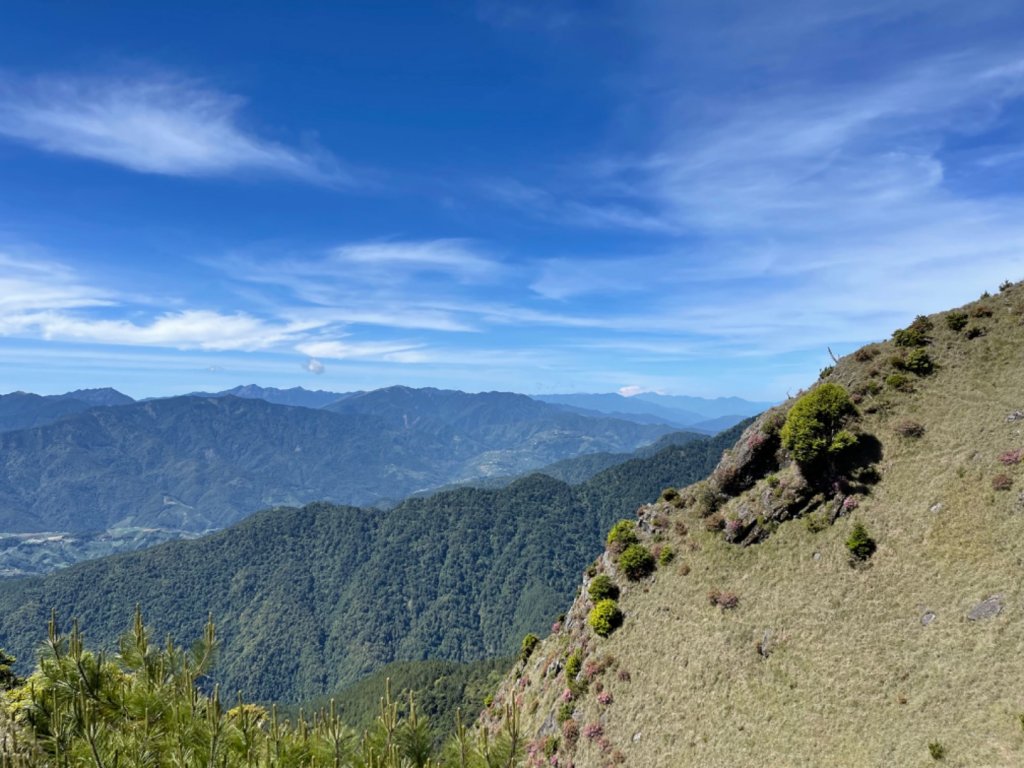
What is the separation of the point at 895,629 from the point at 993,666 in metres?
5.28

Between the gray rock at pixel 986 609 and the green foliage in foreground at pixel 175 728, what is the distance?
26.6 meters

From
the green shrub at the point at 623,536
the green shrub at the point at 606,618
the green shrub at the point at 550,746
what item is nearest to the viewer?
the green shrub at the point at 550,746

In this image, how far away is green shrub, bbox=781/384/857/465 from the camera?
39438 mm

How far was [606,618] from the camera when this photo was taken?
44.8 meters

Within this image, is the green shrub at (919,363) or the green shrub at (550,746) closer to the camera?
the green shrub at (550,746)

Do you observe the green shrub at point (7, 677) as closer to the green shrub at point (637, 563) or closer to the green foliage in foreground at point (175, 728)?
the green foliage in foreground at point (175, 728)

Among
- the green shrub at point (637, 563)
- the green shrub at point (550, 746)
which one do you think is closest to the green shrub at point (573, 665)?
the green shrub at point (550, 746)

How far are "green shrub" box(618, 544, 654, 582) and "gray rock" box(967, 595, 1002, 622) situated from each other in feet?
76.5

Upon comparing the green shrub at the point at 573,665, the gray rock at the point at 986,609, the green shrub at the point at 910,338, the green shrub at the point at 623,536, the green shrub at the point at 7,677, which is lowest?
the green shrub at the point at 7,677

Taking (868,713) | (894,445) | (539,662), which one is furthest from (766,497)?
(539,662)

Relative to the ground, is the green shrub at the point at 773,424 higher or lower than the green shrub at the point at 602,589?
higher

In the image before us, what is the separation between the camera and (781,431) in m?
42.8

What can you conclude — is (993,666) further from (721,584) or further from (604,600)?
(604,600)

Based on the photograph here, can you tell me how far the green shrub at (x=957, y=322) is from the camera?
44.0 meters
